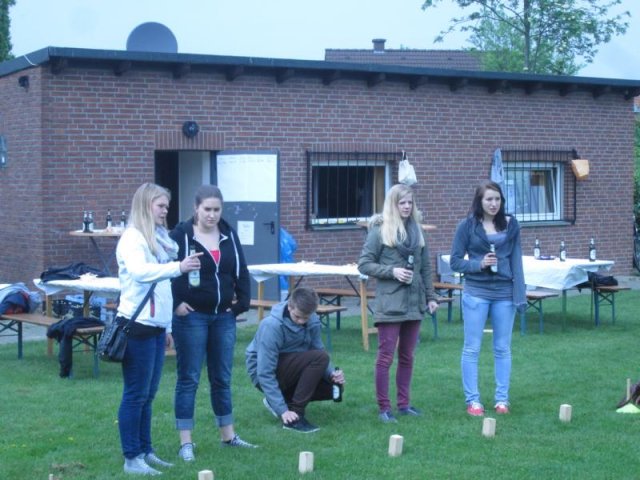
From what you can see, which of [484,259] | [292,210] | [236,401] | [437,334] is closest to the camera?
[484,259]

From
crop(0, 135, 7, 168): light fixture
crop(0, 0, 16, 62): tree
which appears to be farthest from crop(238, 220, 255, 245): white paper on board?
crop(0, 0, 16, 62): tree

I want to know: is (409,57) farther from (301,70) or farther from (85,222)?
(85,222)

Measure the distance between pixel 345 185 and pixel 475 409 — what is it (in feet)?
30.1

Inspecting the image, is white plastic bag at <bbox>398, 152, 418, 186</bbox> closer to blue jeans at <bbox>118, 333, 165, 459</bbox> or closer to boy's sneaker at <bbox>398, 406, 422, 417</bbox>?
boy's sneaker at <bbox>398, 406, 422, 417</bbox>

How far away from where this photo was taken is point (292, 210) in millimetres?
16594

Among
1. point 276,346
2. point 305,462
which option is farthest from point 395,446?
point 276,346

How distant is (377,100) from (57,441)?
35.2 feet

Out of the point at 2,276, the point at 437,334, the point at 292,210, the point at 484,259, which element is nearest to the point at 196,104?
the point at 292,210

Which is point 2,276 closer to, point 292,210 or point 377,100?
point 292,210

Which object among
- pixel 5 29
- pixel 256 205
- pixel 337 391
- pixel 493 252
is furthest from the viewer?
pixel 5 29

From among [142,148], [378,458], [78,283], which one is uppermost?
[142,148]

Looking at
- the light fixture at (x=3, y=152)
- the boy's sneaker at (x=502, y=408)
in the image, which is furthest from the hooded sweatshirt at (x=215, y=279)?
the light fixture at (x=3, y=152)

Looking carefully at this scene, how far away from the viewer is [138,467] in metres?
6.80

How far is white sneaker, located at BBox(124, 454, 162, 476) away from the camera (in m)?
6.76
